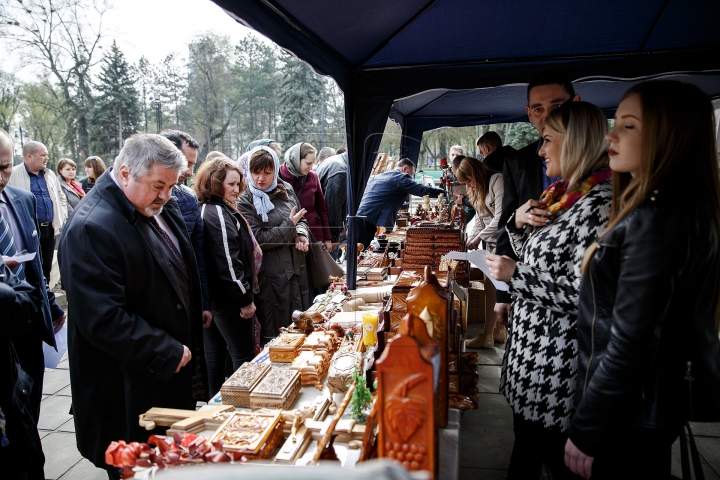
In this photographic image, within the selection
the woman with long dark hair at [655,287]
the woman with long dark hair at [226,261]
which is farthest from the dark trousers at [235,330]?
the woman with long dark hair at [655,287]

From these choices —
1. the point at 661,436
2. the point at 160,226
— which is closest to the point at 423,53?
the point at 160,226

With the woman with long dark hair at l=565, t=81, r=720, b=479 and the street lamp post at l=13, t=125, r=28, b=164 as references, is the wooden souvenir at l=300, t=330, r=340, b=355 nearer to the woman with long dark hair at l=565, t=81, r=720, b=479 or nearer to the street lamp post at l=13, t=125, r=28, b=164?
the woman with long dark hair at l=565, t=81, r=720, b=479

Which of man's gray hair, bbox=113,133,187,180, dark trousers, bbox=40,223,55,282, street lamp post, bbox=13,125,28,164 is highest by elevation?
street lamp post, bbox=13,125,28,164

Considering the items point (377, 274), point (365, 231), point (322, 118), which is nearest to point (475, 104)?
point (365, 231)

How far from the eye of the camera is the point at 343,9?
243 centimetres

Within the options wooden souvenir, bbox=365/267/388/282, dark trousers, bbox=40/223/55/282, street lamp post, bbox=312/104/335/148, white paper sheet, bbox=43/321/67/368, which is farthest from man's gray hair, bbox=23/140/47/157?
wooden souvenir, bbox=365/267/388/282

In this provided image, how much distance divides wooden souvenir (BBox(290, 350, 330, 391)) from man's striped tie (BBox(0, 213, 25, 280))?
1.37 meters

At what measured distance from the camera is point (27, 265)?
221 cm

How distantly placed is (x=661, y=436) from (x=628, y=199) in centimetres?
64

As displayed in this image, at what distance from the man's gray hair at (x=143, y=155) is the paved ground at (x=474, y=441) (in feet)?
6.05

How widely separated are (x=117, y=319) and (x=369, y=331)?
1.07m

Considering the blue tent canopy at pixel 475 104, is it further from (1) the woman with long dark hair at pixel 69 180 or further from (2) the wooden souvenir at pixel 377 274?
(1) the woman with long dark hair at pixel 69 180

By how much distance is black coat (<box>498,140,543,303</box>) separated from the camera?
213 centimetres

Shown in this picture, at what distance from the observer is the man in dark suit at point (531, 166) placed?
81.3 inches
